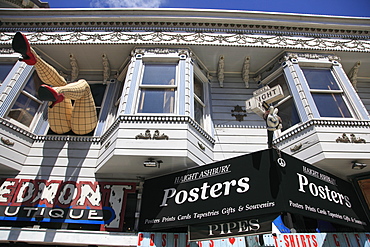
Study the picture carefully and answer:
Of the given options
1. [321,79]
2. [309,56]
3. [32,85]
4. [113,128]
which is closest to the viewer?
[113,128]

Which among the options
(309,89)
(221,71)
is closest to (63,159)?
(221,71)

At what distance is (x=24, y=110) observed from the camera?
712 centimetres

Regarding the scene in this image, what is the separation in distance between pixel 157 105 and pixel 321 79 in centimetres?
516

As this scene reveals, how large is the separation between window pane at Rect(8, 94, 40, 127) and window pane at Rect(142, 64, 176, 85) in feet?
11.8

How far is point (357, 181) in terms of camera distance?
19.7 ft

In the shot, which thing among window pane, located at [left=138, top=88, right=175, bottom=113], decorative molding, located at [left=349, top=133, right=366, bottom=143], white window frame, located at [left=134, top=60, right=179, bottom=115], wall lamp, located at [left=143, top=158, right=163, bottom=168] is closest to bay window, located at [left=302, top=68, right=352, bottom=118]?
decorative molding, located at [left=349, top=133, right=366, bottom=143]

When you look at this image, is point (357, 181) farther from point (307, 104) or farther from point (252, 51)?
point (252, 51)

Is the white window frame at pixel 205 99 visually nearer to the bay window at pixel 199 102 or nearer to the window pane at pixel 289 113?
the bay window at pixel 199 102

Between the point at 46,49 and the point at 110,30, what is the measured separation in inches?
91.6

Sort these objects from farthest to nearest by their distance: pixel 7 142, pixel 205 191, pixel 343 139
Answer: pixel 7 142
pixel 343 139
pixel 205 191

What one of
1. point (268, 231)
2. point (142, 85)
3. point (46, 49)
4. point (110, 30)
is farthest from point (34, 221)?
point (110, 30)

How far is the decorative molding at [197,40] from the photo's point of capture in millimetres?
8180

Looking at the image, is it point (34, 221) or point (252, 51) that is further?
point (252, 51)

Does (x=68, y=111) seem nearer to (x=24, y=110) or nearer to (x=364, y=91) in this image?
(x=24, y=110)
